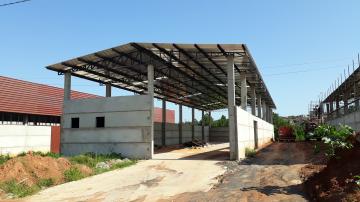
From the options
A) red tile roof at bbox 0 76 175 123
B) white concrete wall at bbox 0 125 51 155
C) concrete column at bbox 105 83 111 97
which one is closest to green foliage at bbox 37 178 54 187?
white concrete wall at bbox 0 125 51 155

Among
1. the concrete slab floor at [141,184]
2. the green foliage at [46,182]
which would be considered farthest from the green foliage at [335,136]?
the green foliage at [46,182]

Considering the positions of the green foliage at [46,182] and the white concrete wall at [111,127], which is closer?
the green foliage at [46,182]

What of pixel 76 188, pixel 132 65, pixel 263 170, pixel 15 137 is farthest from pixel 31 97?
pixel 263 170

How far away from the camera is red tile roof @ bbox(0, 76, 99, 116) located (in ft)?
115

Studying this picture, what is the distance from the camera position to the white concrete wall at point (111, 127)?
2484cm

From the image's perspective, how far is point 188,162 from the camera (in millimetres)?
22641

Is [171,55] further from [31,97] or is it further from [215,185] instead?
[31,97]

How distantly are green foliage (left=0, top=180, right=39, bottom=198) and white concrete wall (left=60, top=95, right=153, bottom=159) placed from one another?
990 cm

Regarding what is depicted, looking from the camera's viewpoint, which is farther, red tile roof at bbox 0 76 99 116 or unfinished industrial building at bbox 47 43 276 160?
red tile roof at bbox 0 76 99 116

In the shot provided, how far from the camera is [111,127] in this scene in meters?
25.9

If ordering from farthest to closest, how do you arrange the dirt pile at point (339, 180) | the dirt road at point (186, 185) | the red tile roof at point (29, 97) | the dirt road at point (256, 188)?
the red tile roof at point (29, 97) < the dirt road at point (186, 185) < the dirt road at point (256, 188) < the dirt pile at point (339, 180)

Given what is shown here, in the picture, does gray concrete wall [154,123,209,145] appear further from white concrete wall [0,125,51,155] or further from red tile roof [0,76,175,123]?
red tile roof [0,76,175,123]

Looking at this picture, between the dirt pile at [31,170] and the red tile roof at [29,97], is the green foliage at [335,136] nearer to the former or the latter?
the dirt pile at [31,170]

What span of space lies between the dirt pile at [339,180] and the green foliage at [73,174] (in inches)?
417
